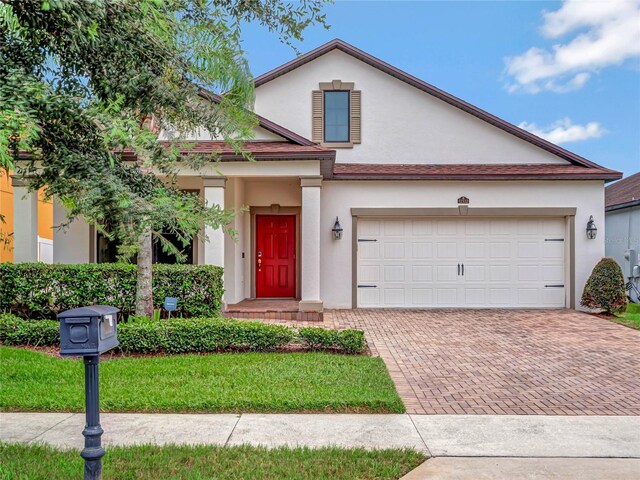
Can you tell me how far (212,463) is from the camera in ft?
11.6

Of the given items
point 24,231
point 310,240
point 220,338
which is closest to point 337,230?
point 310,240

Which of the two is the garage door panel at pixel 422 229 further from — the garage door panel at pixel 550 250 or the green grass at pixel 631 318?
the green grass at pixel 631 318

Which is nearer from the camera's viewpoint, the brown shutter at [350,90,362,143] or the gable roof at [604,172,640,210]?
the brown shutter at [350,90,362,143]

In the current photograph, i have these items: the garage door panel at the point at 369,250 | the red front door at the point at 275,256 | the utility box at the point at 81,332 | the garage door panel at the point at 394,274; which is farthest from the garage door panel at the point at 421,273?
the utility box at the point at 81,332

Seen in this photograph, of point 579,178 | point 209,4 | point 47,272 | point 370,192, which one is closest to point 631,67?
point 579,178

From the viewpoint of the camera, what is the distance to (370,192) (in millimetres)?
11891

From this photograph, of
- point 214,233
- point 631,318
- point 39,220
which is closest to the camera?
point 214,233

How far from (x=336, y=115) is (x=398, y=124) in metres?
1.65

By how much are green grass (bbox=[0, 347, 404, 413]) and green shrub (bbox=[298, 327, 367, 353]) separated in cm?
24

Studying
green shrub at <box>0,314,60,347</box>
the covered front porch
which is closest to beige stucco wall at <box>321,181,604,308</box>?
the covered front porch

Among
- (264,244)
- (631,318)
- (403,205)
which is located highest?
(403,205)

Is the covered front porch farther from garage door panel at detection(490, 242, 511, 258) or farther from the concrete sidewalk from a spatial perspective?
the concrete sidewalk

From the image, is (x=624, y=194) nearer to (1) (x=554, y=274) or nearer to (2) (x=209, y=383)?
(1) (x=554, y=274)

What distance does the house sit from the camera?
1184cm
